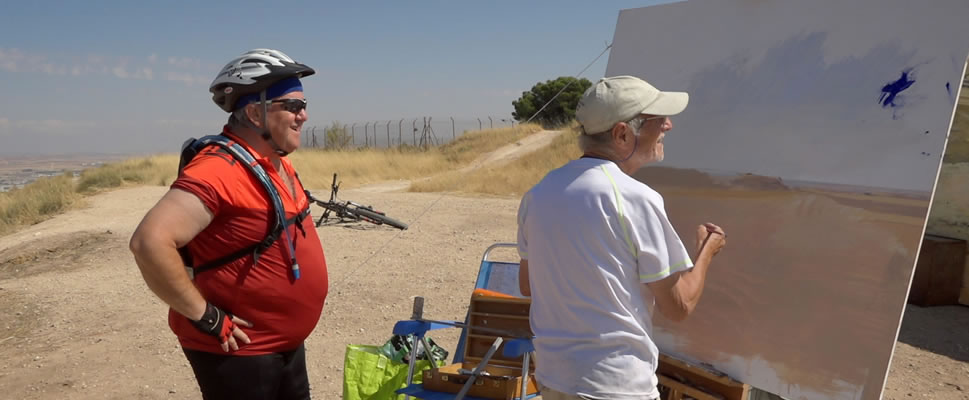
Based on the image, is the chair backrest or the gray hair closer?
the gray hair

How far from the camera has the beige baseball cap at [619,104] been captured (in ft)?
5.03

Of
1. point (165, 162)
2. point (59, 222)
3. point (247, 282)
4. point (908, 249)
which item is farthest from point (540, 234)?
point (165, 162)

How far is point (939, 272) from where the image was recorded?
533 centimetres

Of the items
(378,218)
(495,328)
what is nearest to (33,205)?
(378,218)

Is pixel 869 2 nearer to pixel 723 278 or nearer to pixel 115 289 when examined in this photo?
pixel 723 278

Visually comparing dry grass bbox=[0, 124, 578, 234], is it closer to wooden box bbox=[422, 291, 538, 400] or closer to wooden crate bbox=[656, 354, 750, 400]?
wooden box bbox=[422, 291, 538, 400]

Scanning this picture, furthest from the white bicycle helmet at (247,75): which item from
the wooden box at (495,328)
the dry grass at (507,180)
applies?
the dry grass at (507,180)

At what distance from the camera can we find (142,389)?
3898 mm

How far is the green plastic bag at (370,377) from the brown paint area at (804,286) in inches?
46.4

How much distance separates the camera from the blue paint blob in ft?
7.47

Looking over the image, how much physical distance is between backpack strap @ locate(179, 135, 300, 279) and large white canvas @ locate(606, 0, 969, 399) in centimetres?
178

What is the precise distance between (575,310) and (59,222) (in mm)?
11173

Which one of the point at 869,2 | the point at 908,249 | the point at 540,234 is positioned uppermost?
the point at 869,2

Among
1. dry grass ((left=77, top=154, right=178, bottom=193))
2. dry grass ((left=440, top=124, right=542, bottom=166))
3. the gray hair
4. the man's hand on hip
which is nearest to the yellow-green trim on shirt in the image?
the gray hair
